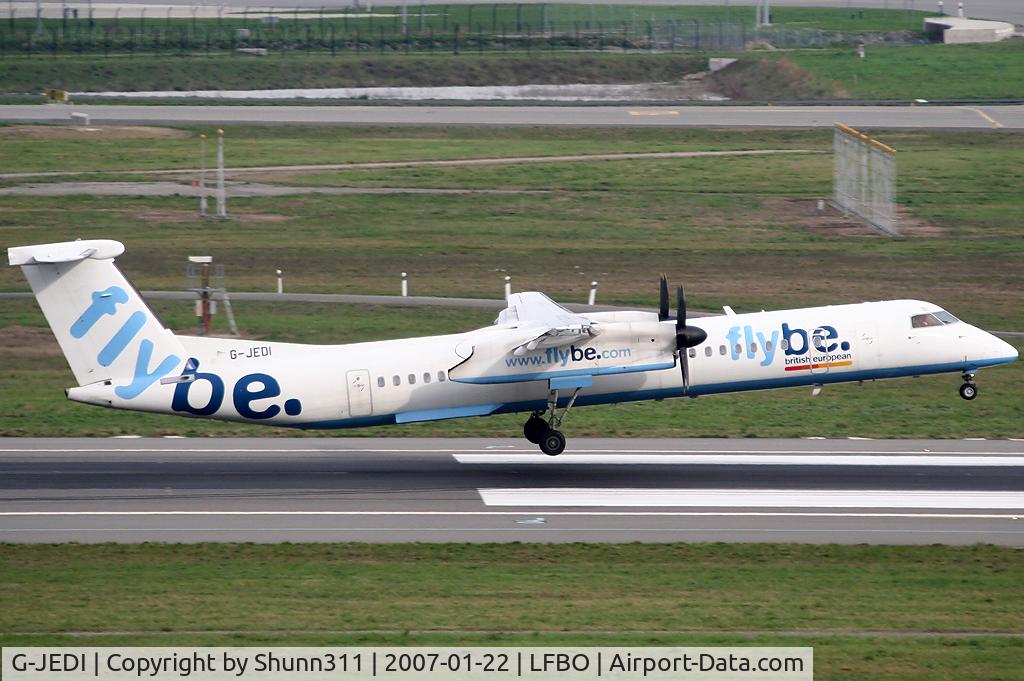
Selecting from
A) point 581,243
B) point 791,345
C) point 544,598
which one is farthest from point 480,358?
point 581,243

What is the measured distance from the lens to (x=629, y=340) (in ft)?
96.4

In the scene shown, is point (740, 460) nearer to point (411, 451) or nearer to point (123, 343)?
point (411, 451)

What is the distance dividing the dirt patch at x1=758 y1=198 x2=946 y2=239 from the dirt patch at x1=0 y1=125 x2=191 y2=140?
33118 mm

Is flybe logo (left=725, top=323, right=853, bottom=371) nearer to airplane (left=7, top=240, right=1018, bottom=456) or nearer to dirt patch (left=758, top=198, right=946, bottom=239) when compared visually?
airplane (left=7, top=240, right=1018, bottom=456)

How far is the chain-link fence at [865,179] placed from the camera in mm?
57625

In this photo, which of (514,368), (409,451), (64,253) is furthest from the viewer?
(409,451)

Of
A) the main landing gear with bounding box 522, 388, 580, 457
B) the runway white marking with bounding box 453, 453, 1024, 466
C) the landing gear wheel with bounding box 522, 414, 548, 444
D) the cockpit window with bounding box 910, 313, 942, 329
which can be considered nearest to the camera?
the main landing gear with bounding box 522, 388, 580, 457

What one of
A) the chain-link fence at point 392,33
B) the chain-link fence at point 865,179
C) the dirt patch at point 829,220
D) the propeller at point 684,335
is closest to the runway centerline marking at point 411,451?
the propeller at point 684,335

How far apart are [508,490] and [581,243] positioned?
29.5 meters

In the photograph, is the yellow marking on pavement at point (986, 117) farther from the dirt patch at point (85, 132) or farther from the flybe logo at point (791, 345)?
the flybe logo at point (791, 345)

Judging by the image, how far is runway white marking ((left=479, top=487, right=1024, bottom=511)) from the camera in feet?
90.7

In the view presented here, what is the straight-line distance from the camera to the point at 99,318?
1082 inches

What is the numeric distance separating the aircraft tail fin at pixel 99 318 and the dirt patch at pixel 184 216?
32380mm
